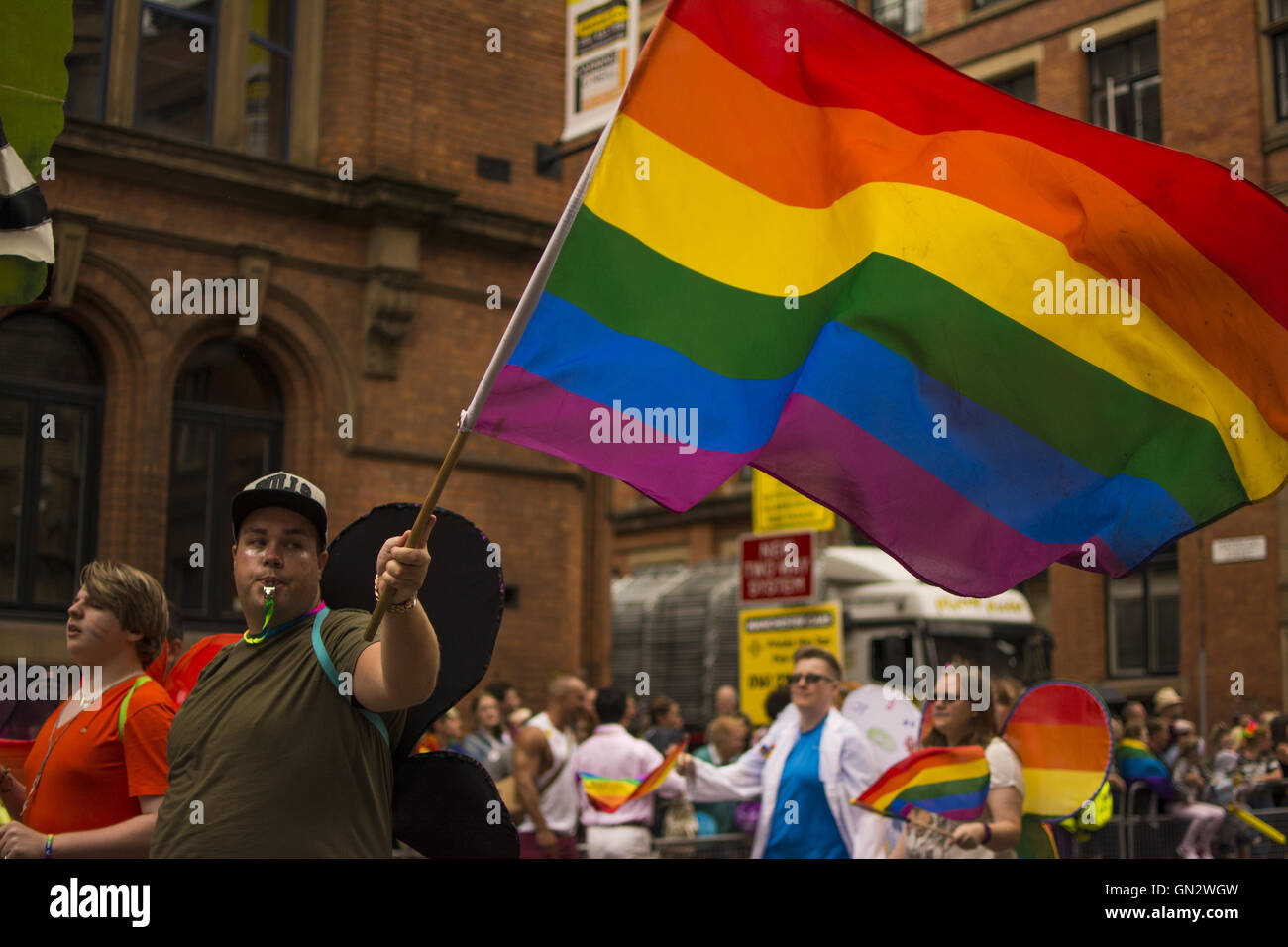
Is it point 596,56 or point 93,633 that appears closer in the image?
point 93,633

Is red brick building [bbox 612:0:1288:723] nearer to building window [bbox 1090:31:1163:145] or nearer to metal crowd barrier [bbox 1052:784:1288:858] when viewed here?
building window [bbox 1090:31:1163:145]

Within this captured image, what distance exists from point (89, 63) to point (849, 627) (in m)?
12.6

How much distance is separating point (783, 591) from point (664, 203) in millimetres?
12244

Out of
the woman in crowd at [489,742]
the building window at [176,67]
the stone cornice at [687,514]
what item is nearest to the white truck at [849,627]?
the woman in crowd at [489,742]

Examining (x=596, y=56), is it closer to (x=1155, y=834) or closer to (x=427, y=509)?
(x=1155, y=834)

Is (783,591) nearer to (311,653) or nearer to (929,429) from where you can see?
(929,429)

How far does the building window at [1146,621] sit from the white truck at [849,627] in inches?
277

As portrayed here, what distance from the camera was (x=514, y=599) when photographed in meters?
16.7

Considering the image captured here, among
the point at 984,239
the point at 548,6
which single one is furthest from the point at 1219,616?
the point at 984,239

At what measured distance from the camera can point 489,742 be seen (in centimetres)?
1285

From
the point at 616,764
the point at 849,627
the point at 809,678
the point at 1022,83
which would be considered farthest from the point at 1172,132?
the point at 809,678

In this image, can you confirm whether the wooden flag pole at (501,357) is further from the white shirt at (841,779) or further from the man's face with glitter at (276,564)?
the white shirt at (841,779)

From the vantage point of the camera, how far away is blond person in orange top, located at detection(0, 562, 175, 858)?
12.6 feet

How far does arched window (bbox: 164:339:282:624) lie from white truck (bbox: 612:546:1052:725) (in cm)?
605
